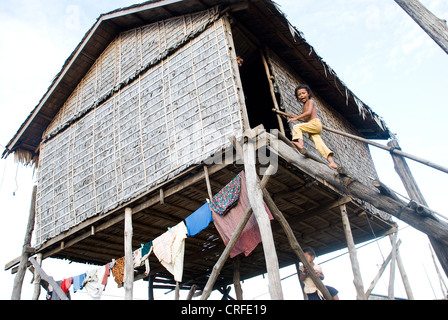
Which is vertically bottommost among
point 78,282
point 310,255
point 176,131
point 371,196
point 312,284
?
point 312,284

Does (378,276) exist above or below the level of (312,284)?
above

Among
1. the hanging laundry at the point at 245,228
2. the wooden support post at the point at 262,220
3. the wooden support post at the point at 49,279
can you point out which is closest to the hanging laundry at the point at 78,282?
the wooden support post at the point at 49,279

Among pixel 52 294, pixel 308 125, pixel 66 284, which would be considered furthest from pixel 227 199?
pixel 52 294

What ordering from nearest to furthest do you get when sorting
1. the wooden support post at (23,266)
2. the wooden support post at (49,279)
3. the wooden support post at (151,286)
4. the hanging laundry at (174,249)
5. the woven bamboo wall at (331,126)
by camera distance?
the hanging laundry at (174,249) < the woven bamboo wall at (331,126) < the wooden support post at (49,279) < the wooden support post at (23,266) < the wooden support post at (151,286)

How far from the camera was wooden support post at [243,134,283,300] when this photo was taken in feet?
15.5

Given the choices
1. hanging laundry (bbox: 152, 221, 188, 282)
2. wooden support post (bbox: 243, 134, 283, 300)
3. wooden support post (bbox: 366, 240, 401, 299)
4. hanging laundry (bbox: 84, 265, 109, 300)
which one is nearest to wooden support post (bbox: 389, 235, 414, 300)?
wooden support post (bbox: 366, 240, 401, 299)

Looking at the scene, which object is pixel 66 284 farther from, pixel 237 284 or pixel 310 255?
pixel 310 255

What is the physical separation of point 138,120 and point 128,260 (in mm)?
2907

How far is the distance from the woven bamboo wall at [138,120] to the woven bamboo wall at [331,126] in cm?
158

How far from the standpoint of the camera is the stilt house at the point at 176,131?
6902 mm

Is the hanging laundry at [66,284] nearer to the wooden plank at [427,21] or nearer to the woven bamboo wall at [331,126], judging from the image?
the woven bamboo wall at [331,126]

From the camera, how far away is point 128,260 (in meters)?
7.16

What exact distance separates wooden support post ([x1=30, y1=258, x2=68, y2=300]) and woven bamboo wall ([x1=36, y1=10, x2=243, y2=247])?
1.64ft

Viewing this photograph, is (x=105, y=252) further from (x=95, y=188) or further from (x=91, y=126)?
(x=91, y=126)
